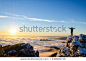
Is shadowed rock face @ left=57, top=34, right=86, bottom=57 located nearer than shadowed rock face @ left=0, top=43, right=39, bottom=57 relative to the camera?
Yes

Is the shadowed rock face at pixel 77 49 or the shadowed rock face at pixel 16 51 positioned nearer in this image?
the shadowed rock face at pixel 77 49

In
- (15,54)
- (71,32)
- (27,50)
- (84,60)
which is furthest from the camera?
(71,32)

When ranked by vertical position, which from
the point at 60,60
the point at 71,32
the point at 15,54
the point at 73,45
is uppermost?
the point at 71,32

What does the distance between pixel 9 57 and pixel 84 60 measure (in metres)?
8.51

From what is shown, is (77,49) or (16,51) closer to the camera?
(77,49)

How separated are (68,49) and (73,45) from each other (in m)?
0.91

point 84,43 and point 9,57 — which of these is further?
point 84,43

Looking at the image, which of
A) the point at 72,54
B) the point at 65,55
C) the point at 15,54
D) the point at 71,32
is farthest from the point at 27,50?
the point at 71,32

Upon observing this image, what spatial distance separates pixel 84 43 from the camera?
879 cm

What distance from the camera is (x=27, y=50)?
9.40 meters

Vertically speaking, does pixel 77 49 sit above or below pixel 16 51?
above

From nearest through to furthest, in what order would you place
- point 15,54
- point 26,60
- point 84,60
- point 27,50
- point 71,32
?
point 84,60 → point 26,60 → point 15,54 → point 27,50 → point 71,32

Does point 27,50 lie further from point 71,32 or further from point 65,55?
point 71,32

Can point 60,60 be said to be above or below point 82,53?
below
